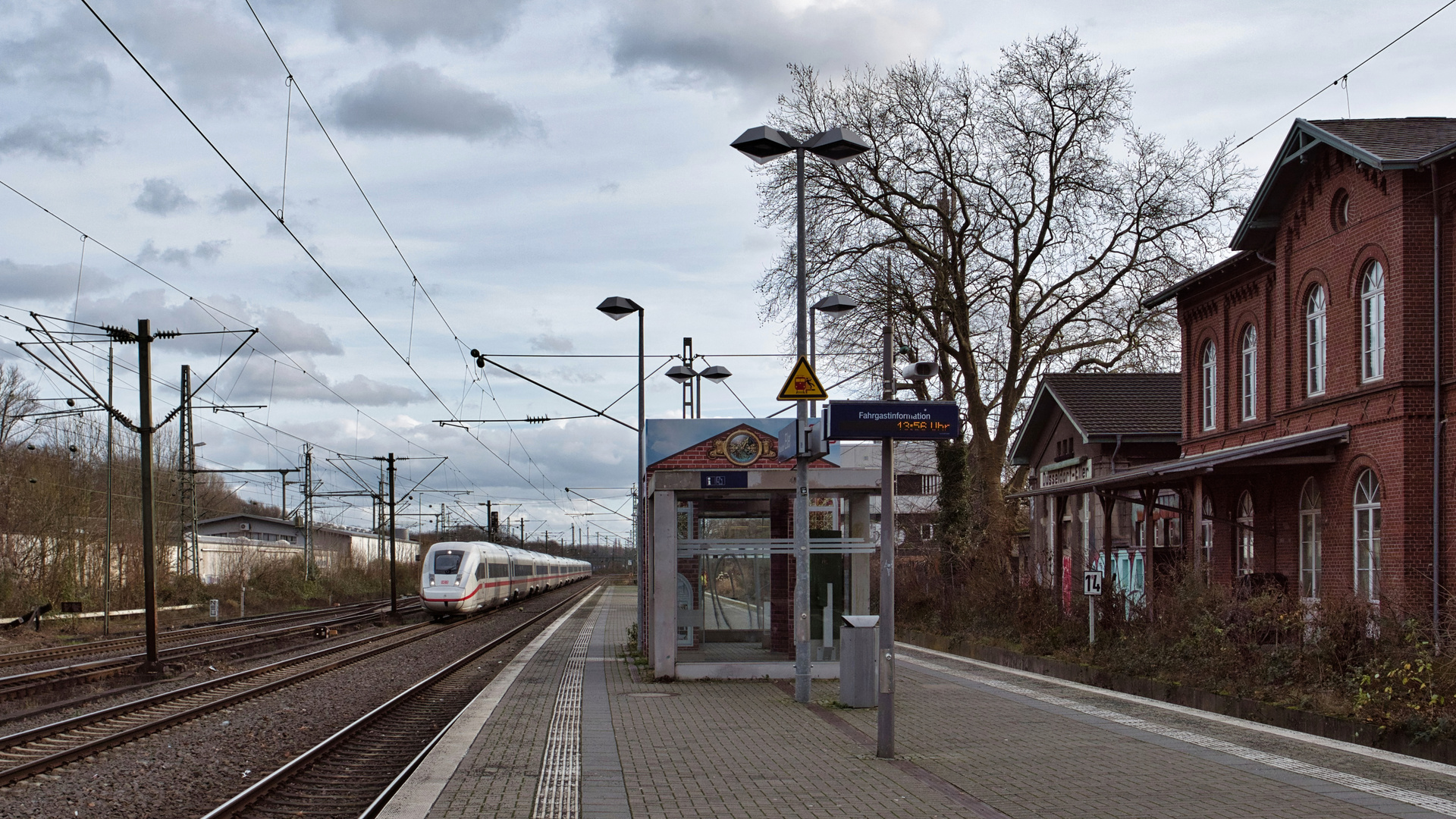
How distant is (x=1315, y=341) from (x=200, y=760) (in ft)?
62.5

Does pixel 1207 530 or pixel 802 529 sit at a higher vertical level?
pixel 802 529

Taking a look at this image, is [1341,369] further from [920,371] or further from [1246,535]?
[920,371]

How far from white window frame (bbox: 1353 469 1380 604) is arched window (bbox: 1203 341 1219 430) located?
23.1 feet

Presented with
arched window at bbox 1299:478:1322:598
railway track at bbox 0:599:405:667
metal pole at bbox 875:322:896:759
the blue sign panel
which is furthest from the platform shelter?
railway track at bbox 0:599:405:667

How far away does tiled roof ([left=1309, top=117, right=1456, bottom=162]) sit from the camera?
19.4m

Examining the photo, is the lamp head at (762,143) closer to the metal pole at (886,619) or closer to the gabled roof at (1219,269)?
the metal pole at (886,619)

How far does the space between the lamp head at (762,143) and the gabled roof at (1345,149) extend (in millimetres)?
10020

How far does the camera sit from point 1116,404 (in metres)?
34.0

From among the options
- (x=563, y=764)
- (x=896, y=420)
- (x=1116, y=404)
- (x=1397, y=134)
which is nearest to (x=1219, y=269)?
(x=1397, y=134)

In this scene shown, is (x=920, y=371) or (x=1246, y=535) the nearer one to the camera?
(x=920, y=371)

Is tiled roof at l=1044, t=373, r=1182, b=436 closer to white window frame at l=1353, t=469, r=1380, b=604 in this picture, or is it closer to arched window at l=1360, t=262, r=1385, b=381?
white window frame at l=1353, t=469, r=1380, b=604

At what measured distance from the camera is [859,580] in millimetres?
17703

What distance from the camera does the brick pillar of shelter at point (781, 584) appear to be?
1858cm

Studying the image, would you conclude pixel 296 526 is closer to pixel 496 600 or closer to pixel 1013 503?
pixel 496 600
